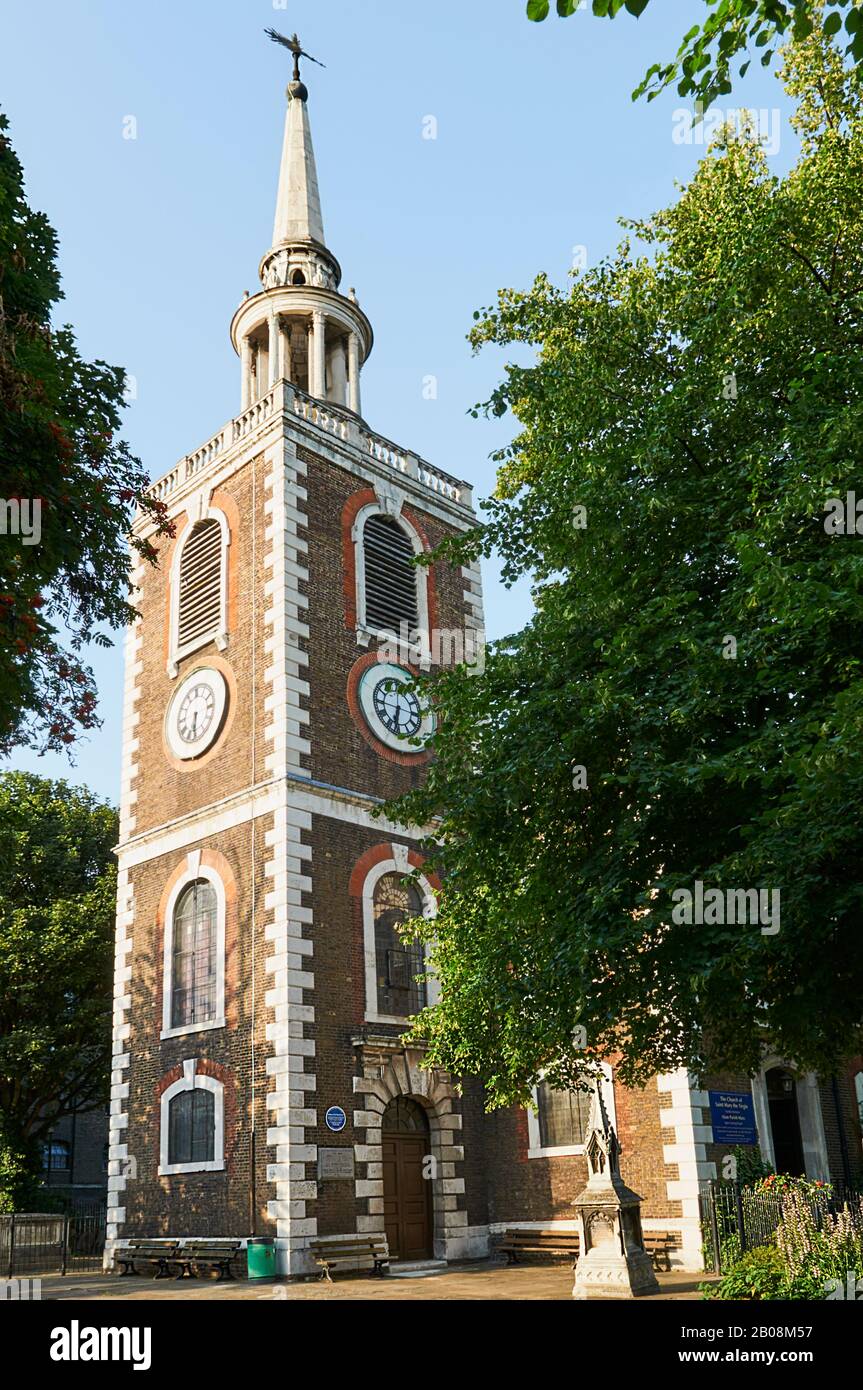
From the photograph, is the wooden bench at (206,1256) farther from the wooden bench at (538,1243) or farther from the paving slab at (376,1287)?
the wooden bench at (538,1243)

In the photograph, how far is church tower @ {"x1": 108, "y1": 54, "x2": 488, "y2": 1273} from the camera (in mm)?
22047

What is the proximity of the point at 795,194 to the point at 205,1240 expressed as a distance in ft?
64.3

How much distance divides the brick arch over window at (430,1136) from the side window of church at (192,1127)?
9.53ft

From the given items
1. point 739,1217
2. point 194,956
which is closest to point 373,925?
point 194,956

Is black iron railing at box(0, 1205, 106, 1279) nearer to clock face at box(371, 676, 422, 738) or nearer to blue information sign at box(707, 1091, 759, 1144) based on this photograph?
clock face at box(371, 676, 422, 738)

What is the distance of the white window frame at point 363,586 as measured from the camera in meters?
27.0

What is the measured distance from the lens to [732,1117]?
869 inches

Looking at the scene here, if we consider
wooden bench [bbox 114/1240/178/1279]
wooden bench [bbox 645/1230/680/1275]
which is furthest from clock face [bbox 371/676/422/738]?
wooden bench [bbox 114/1240/178/1279]

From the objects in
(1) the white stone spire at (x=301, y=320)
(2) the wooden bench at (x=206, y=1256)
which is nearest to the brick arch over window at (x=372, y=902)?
(2) the wooden bench at (x=206, y=1256)

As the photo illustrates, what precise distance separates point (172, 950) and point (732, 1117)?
39.5ft

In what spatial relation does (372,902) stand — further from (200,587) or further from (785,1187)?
(785,1187)
